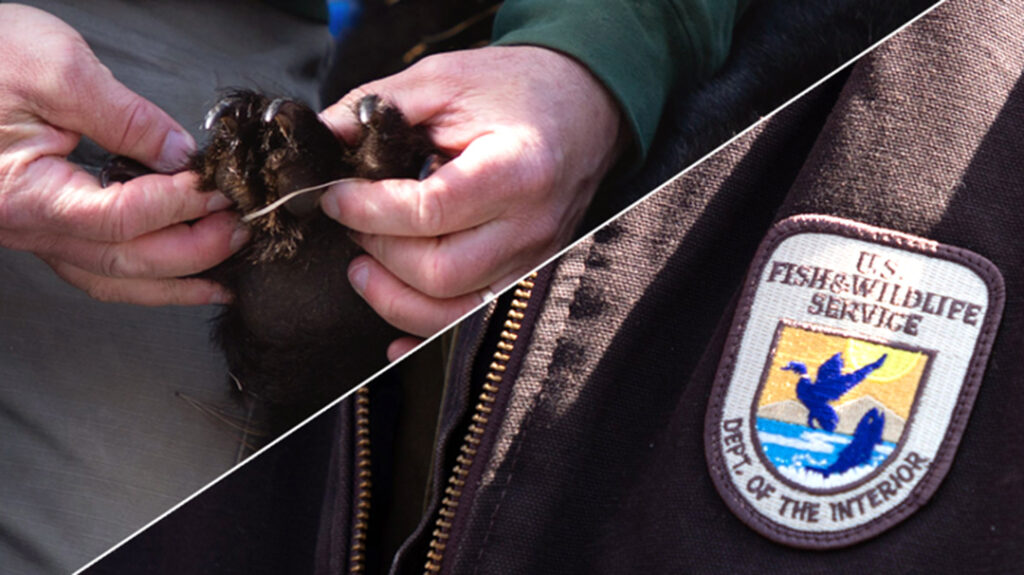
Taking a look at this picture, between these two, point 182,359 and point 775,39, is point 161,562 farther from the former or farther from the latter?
point 775,39

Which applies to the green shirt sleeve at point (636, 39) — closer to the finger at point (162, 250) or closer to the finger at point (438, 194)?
the finger at point (438, 194)

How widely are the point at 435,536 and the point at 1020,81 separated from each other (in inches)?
29.4

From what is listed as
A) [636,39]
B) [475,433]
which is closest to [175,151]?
[636,39]

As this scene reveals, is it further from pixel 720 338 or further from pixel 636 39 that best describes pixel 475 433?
pixel 636 39

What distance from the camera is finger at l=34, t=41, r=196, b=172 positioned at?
48cm

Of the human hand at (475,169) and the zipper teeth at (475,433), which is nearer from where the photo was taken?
the human hand at (475,169)

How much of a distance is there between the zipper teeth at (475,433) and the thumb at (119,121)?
502 millimetres

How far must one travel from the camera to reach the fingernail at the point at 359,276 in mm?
559

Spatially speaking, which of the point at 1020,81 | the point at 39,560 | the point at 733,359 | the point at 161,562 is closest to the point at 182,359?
the point at 39,560

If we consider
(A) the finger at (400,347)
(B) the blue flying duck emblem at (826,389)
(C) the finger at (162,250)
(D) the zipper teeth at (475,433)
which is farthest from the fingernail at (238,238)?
(B) the blue flying duck emblem at (826,389)

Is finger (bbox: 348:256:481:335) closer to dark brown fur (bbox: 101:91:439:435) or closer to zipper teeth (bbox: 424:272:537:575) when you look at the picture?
dark brown fur (bbox: 101:91:439:435)

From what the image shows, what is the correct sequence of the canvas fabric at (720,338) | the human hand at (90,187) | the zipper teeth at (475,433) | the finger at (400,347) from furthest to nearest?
1. the zipper teeth at (475,433)
2. the canvas fabric at (720,338)
3. the finger at (400,347)
4. the human hand at (90,187)

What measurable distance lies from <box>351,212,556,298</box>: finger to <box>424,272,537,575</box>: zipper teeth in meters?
0.37

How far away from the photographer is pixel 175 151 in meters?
0.50
